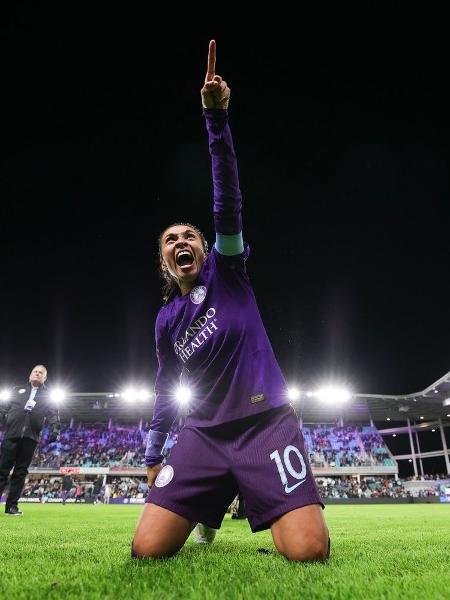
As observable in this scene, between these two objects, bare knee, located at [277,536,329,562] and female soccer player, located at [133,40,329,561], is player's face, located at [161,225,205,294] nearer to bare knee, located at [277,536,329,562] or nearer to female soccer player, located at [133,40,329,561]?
female soccer player, located at [133,40,329,561]

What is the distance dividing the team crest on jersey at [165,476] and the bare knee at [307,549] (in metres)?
0.97

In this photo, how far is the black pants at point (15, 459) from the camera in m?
8.41

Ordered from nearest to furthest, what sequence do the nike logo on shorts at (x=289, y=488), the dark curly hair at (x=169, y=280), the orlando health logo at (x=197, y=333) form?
1. the nike logo on shorts at (x=289, y=488)
2. the orlando health logo at (x=197, y=333)
3. the dark curly hair at (x=169, y=280)

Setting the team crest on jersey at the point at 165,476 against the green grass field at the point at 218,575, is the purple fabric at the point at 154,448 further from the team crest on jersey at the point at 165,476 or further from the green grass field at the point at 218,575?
the green grass field at the point at 218,575

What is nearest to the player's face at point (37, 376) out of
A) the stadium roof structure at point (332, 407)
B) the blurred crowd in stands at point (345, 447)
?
the stadium roof structure at point (332, 407)

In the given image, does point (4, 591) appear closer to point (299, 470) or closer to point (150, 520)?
point (150, 520)

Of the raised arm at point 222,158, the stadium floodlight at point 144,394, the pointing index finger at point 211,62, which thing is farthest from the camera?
the stadium floodlight at point 144,394

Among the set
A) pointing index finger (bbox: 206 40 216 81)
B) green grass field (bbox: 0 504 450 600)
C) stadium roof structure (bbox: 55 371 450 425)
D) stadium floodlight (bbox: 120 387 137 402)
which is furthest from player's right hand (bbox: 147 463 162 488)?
stadium roof structure (bbox: 55 371 450 425)

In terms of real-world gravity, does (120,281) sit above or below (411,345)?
above

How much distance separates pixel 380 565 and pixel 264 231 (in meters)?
30.4

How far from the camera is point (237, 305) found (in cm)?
343

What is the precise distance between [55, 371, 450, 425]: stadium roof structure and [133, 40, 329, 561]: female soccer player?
1669 inches

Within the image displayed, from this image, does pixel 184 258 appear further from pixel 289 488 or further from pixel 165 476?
pixel 289 488

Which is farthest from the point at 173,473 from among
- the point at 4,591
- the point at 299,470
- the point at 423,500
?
the point at 423,500
